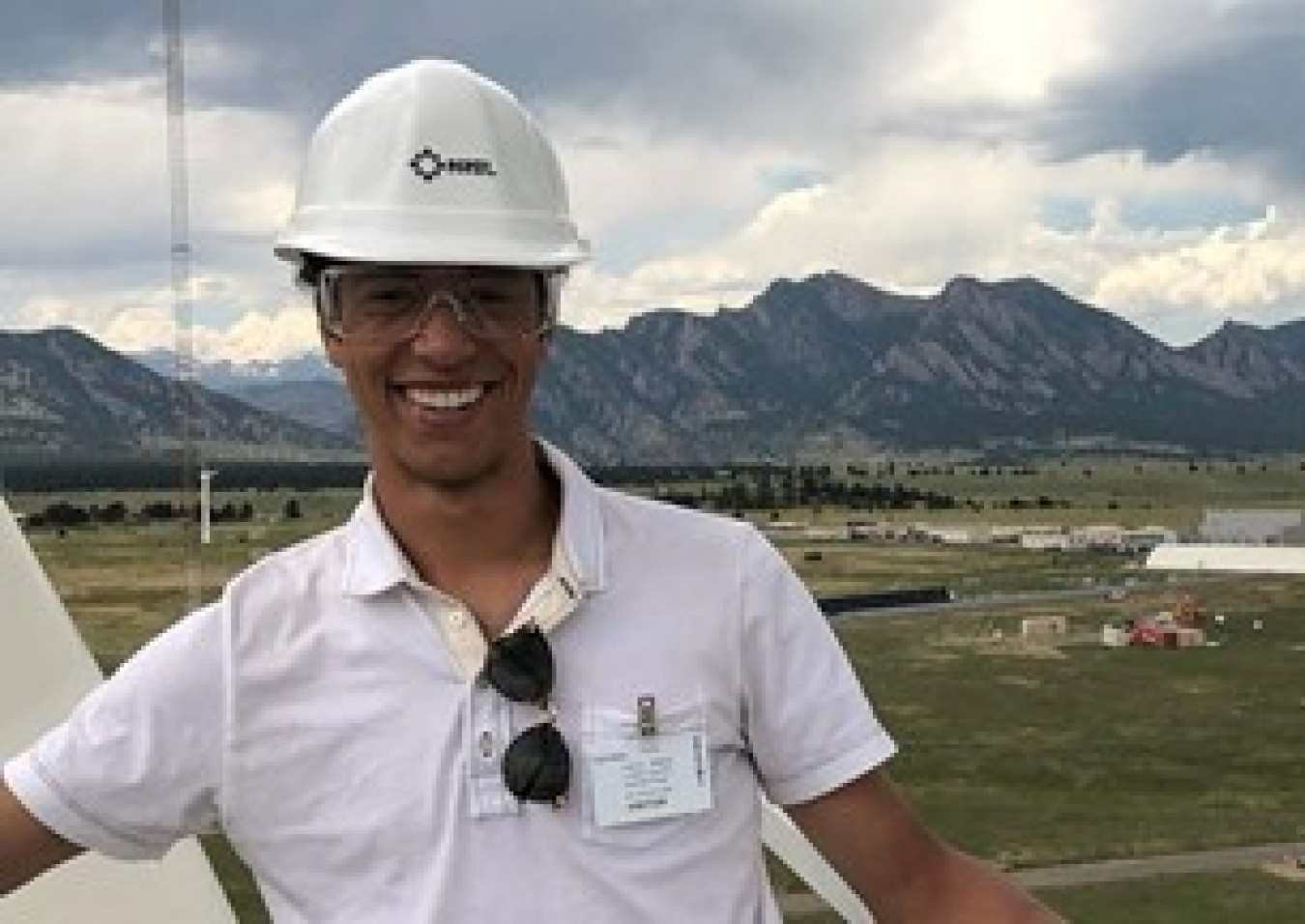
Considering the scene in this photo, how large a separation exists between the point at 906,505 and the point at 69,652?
195069mm

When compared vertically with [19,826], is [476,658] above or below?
above

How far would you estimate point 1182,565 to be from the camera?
117625 millimetres

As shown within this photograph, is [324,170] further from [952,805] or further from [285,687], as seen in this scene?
[952,805]

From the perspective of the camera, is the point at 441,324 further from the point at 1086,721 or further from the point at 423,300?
the point at 1086,721

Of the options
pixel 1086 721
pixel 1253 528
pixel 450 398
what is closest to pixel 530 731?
pixel 450 398

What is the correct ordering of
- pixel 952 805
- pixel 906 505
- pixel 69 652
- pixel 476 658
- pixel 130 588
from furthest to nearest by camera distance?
1. pixel 906 505
2. pixel 130 588
3. pixel 952 805
4. pixel 69 652
5. pixel 476 658

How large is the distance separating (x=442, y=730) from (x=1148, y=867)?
35.9 metres

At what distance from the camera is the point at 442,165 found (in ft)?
8.38

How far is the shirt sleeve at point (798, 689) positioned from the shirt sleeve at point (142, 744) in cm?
73

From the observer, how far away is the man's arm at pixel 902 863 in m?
2.71

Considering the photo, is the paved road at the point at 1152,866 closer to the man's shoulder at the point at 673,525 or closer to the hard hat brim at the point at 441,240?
the man's shoulder at the point at 673,525

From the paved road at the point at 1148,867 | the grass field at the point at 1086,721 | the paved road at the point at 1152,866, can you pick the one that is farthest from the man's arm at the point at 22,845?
the paved road at the point at 1152,866

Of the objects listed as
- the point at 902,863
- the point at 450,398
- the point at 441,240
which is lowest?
the point at 902,863

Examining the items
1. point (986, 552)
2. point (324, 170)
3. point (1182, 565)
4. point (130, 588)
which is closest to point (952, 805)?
point (324, 170)
